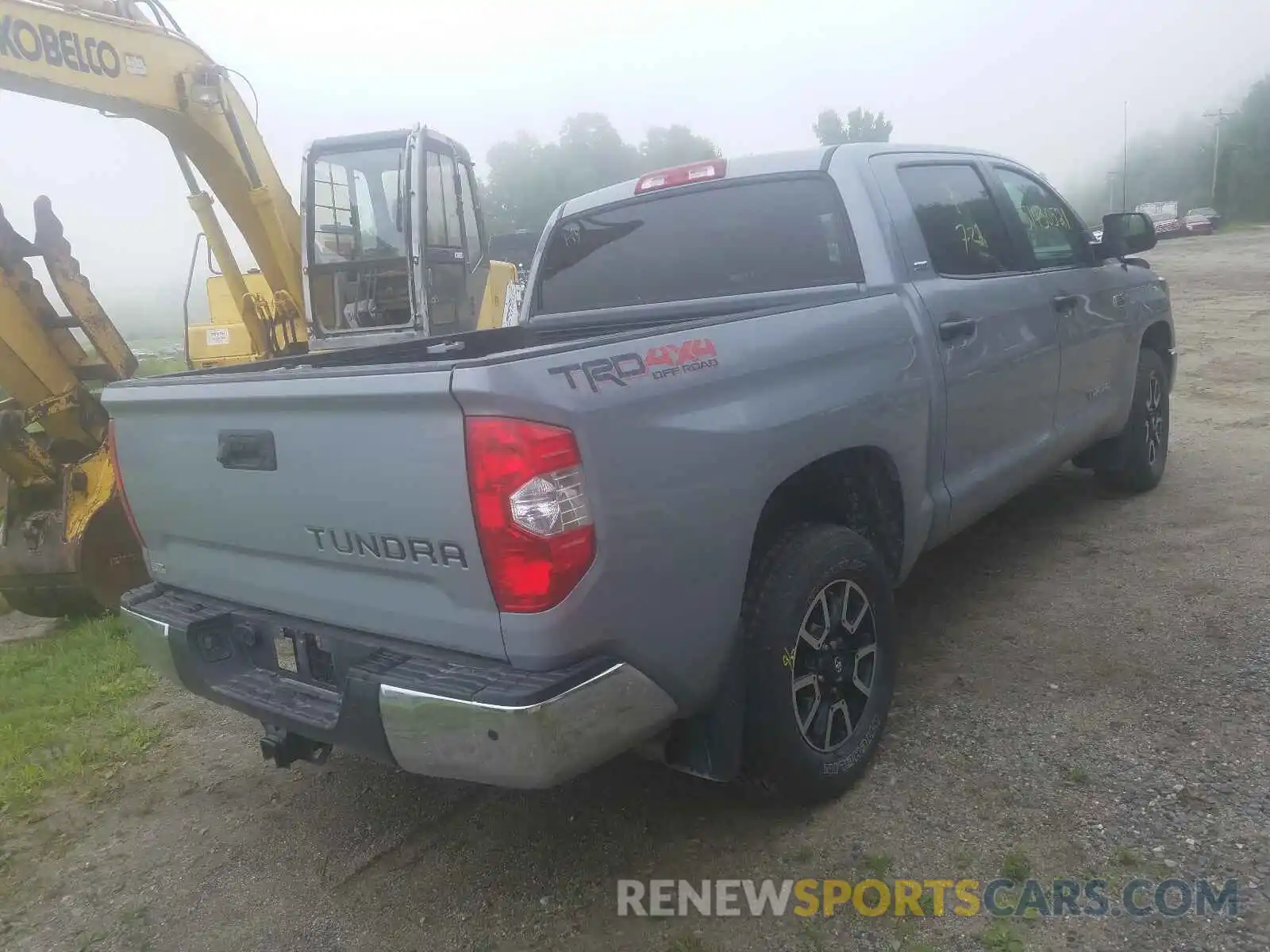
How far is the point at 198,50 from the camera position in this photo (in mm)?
6777

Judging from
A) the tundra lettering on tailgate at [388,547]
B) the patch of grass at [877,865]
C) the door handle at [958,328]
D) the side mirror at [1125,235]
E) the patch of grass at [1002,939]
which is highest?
the side mirror at [1125,235]

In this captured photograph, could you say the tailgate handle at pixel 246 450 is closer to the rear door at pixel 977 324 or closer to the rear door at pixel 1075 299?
the rear door at pixel 977 324

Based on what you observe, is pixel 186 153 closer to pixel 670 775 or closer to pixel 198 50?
pixel 198 50

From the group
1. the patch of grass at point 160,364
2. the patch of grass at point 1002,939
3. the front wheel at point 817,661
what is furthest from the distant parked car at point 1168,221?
the patch of grass at point 1002,939

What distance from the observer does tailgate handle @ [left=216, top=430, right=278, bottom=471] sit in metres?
2.53

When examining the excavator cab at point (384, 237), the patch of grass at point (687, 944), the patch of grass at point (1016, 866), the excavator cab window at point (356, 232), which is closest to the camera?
the patch of grass at point (687, 944)

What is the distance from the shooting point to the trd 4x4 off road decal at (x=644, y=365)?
2.21 meters

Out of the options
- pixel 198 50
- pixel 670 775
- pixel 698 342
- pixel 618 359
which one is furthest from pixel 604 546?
pixel 198 50

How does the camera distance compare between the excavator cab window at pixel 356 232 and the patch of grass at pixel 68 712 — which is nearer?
the patch of grass at pixel 68 712

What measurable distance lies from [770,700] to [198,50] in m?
6.36

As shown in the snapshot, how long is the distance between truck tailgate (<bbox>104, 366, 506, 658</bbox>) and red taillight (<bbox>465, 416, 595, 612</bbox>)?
0.05 meters

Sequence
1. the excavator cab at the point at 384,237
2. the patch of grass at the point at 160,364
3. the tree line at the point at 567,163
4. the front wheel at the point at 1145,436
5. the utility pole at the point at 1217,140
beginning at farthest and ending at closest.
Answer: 1. the utility pole at the point at 1217,140
2. the tree line at the point at 567,163
3. the patch of grass at the point at 160,364
4. the excavator cab at the point at 384,237
5. the front wheel at the point at 1145,436

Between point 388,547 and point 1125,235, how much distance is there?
4.25 meters

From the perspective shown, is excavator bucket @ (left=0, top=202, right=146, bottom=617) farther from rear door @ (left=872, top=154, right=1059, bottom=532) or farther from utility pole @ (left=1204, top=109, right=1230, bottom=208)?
utility pole @ (left=1204, top=109, right=1230, bottom=208)
